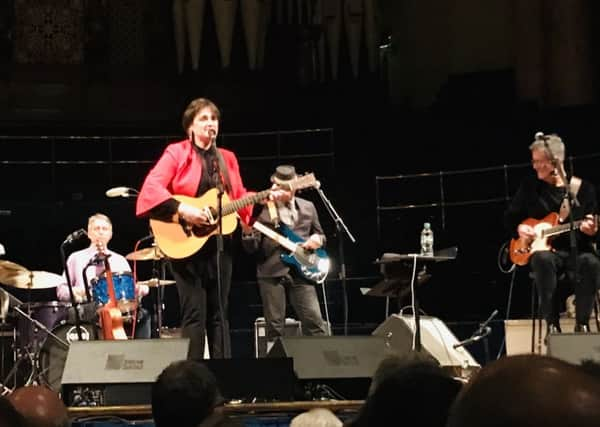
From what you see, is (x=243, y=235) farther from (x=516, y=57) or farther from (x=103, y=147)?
(x=516, y=57)

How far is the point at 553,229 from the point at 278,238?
196 centimetres

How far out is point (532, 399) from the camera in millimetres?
774

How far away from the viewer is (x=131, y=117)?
35.9 feet

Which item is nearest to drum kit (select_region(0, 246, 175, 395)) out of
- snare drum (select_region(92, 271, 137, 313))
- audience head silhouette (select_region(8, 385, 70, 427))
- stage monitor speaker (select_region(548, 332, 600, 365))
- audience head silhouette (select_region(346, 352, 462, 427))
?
snare drum (select_region(92, 271, 137, 313))

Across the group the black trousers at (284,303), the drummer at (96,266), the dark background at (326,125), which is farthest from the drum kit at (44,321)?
the dark background at (326,125)

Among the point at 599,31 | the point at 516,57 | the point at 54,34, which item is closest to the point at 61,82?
the point at 54,34

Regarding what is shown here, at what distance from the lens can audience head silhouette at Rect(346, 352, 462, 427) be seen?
4.42ft

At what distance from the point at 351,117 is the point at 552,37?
2.41 meters

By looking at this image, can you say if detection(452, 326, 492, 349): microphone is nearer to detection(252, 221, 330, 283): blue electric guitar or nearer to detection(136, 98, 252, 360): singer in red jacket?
detection(252, 221, 330, 283): blue electric guitar

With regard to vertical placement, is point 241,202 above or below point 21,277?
above

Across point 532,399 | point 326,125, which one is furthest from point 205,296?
point 326,125

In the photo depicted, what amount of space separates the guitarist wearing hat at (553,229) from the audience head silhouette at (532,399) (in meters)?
5.98

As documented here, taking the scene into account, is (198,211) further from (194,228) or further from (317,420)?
(317,420)

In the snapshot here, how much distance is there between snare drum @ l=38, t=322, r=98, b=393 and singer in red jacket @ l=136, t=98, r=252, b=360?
196 centimetres
